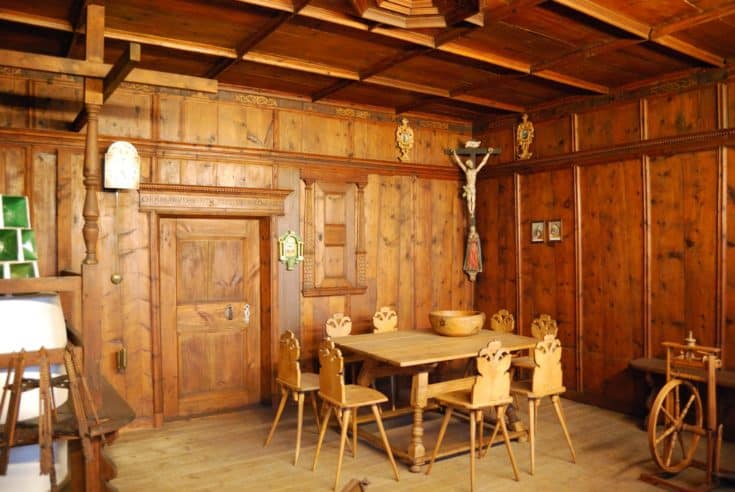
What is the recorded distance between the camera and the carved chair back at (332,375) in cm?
395

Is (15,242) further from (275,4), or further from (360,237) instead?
(360,237)

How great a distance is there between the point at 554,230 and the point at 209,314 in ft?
11.5

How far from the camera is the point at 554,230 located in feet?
19.9

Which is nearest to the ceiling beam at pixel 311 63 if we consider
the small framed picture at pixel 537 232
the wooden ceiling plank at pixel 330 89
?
the wooden ceiling plank at pixel 330 89

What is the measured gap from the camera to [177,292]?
545 centimetres

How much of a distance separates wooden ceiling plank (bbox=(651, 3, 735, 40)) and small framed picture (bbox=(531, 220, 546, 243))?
7.88ft

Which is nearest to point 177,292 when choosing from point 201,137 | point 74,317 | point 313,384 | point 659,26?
point 201,137

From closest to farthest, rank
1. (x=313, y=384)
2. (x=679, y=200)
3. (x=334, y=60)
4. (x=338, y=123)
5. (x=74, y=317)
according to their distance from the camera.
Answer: (x=74, y=317) → (x=313, y=384) → (x=334, y=60) → (x=679, y=200) → (x=338, y=123)

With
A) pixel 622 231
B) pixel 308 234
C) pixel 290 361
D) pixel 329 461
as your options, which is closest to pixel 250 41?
pixel 308 234

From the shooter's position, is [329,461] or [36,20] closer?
[36,20]

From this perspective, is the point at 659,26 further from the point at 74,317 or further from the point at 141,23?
the point at 74,317

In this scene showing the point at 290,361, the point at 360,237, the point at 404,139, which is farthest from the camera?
the point at 404,139

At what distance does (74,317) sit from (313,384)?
185cm

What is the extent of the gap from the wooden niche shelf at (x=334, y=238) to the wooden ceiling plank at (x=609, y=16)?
2.91m
